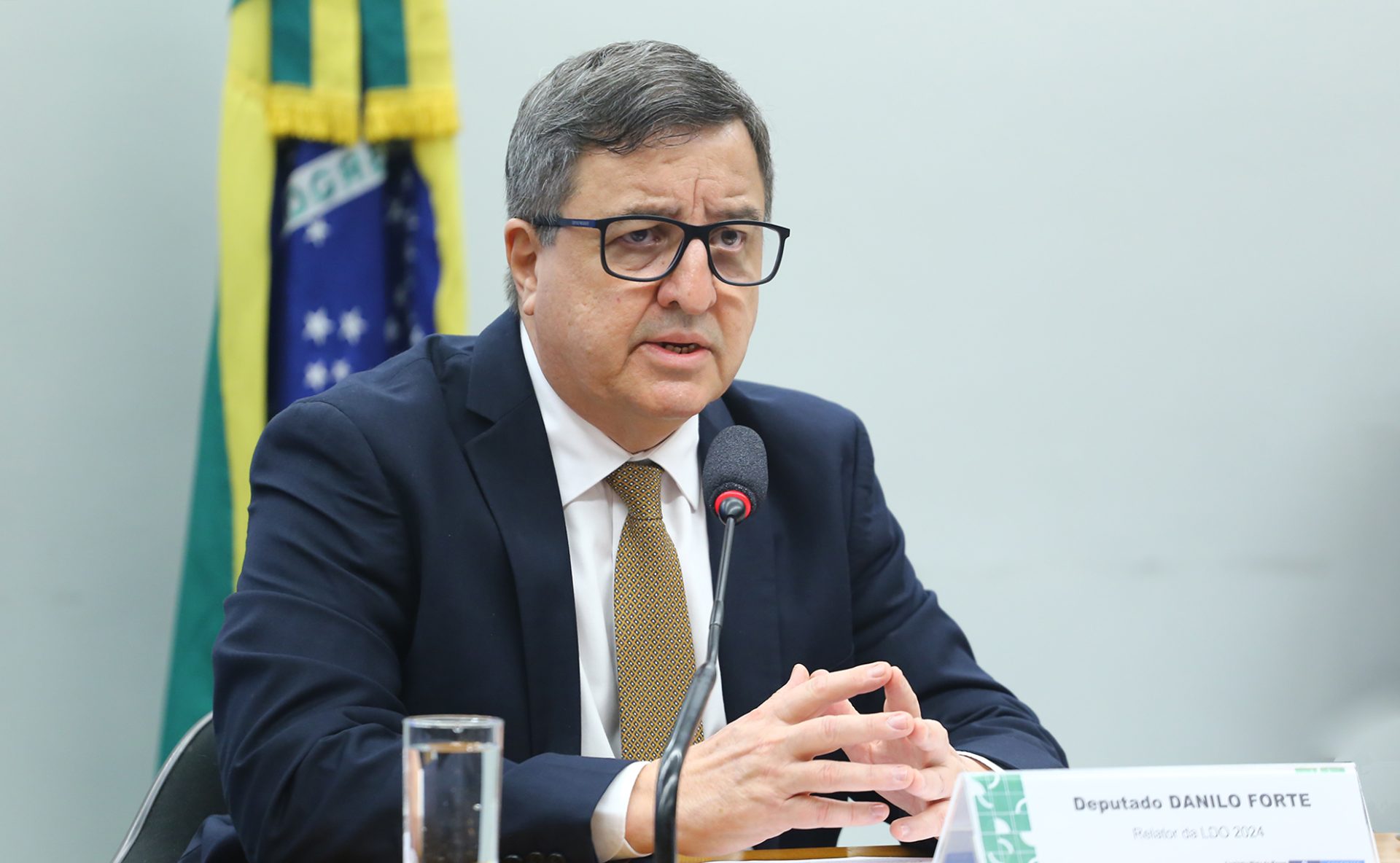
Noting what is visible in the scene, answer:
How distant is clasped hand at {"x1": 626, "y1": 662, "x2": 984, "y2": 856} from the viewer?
51.0 inches

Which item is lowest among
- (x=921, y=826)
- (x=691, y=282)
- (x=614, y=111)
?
(x=921, y=826)

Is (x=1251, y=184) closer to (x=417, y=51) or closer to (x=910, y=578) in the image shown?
(x=910, y=578)

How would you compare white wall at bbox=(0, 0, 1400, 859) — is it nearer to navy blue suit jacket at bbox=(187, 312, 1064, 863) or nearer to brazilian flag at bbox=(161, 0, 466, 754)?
brazilian flag at bbox=(161, 0, 466, 754)

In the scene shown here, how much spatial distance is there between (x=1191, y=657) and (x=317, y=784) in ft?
7.94

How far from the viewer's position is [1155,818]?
109 cm

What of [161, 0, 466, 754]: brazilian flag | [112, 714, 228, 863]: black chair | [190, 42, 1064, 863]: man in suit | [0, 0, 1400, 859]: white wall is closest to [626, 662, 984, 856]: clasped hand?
[190, 42, 1064, 863]: man in suit

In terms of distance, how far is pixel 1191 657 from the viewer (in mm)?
3250

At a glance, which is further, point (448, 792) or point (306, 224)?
point (306, 224)

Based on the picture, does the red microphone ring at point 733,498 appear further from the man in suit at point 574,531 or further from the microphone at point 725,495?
the man in suit at point 574,531

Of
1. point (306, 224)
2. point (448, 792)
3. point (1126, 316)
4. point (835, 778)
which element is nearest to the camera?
point (448, 792)

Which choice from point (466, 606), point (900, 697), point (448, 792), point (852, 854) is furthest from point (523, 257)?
point (448, 792)

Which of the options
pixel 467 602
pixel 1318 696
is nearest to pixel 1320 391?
pixel 1318 696

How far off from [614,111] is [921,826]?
3.17 feet

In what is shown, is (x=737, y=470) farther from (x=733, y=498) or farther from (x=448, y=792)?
(x=448, y=792)
